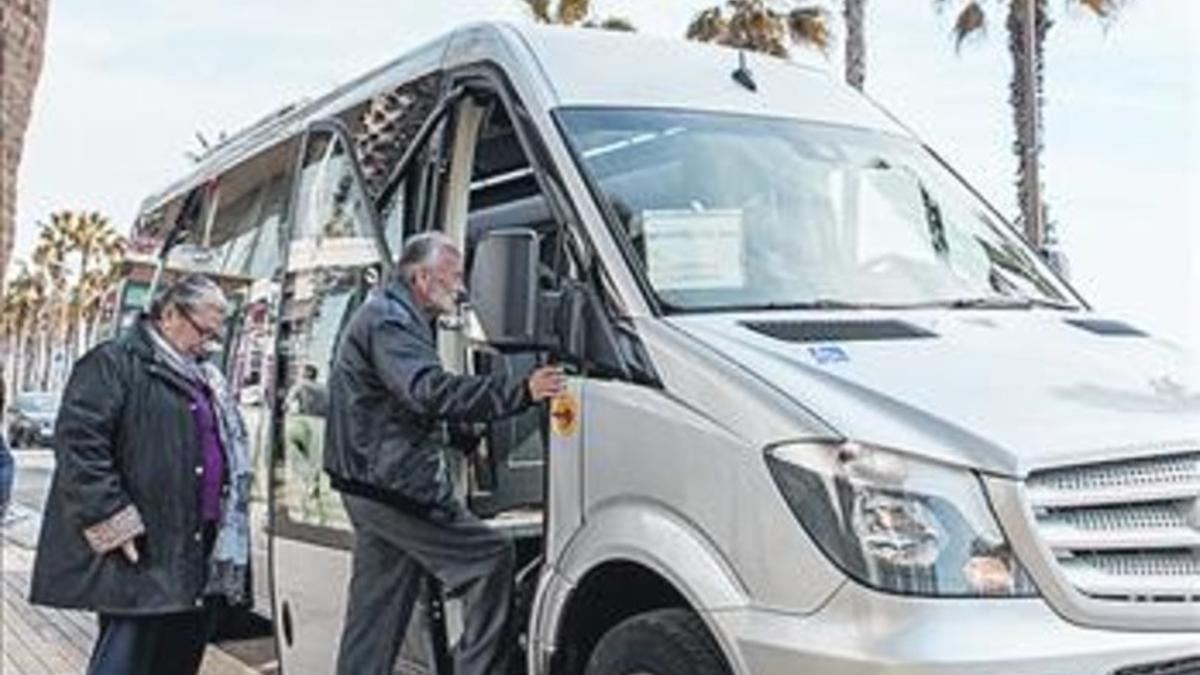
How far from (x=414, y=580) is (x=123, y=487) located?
3.51ft

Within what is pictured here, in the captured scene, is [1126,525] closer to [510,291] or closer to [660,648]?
[660,648]

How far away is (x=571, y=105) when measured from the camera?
5105 millimetres

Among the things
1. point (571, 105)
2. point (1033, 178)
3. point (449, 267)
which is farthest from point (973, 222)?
point (1033, 178)

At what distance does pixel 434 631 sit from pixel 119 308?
6000 millimetres

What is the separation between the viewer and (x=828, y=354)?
4.09 meters

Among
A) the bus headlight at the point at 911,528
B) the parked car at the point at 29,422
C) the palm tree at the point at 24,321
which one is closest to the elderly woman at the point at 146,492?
the bus headlight at the point at 911,528

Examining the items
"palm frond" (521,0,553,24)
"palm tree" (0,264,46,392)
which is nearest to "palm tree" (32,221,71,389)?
"palm tree" (0,264,46,392)

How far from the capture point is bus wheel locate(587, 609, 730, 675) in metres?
3.97

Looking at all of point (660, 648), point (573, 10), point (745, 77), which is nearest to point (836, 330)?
point (660, 648)

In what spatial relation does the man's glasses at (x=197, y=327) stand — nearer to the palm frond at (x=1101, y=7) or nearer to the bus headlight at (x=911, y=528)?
the bus headlight at (x=911, y=528)

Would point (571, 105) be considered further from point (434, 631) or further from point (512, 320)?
point (434, 631)

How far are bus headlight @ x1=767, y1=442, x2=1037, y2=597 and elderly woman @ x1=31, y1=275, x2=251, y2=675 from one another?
2708 mm

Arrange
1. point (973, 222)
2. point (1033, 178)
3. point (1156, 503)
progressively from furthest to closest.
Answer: point (1033, 178), point (973, 222), point (1156, 503)

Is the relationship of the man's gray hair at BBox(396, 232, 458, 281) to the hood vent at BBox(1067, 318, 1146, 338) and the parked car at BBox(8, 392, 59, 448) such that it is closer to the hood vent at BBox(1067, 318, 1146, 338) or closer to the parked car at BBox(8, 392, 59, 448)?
the hood vent at BBox(1067, 318, 1146, 338)
